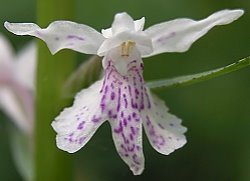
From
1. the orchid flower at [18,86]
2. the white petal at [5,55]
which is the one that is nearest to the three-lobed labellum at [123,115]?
the orchid flower at [18,86]

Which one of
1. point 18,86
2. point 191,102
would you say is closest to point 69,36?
point 18,86

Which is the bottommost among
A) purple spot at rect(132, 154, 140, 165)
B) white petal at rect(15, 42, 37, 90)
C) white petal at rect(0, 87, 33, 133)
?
purple spot at rect(132, 154, 140, 165)

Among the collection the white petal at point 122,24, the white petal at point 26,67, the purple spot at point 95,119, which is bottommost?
the purple spot at point 95,119

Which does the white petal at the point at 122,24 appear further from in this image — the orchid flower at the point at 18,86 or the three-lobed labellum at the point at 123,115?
the orchid flower at the point at 18,86

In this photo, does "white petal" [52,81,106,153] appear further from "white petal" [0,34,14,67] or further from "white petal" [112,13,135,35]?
"white petal" [0,34,14,67]

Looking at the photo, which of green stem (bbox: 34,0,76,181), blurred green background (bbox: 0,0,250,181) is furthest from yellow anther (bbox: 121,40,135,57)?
blurred green background (bbox: 0,0,250,181)

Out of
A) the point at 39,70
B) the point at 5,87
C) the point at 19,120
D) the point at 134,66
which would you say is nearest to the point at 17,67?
the point at 5,87

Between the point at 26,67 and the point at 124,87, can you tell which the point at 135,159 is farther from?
the point at 26,67
